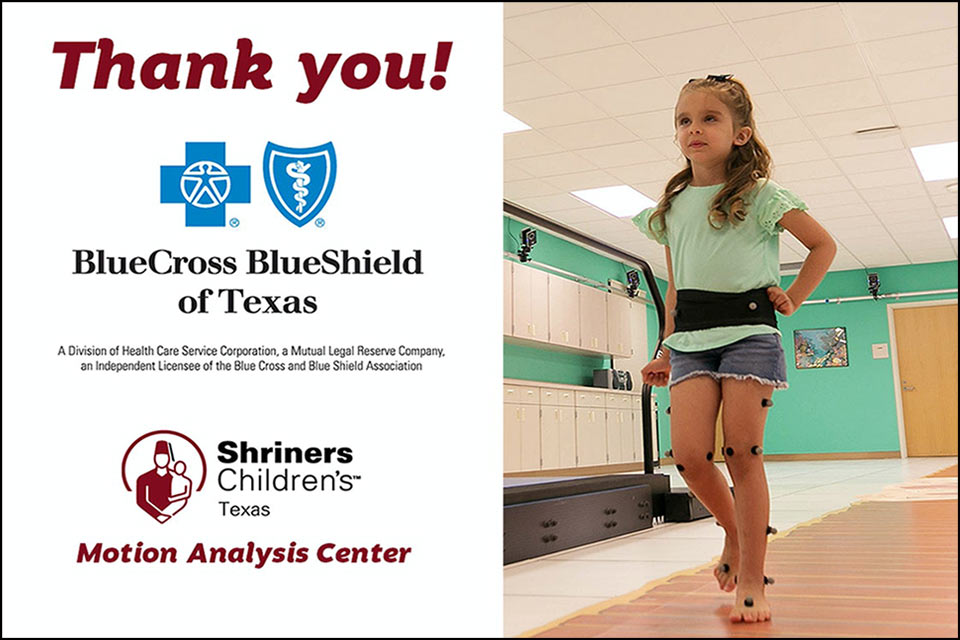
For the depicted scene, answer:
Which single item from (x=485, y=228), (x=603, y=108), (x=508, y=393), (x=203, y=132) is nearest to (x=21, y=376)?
(x=203, y=132)

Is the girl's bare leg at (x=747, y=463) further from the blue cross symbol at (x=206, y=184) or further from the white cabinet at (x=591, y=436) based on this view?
the white cabinet at (x=591, y=436)

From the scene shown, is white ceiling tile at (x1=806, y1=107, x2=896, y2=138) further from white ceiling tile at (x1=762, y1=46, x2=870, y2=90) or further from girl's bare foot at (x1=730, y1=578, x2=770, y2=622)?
girl's bare foot at (x1=730, y1=578, x2=770, y2=622)

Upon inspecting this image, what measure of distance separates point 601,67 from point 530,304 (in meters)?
3.20

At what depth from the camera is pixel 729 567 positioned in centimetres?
180

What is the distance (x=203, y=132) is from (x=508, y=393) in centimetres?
585

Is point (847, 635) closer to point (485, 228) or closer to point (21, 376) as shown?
point (485, 228)

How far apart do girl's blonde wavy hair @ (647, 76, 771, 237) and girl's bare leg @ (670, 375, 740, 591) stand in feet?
1.03

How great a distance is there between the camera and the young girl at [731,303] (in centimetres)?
166

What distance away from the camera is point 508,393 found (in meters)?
7.23

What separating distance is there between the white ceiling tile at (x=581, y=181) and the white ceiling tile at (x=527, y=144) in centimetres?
68

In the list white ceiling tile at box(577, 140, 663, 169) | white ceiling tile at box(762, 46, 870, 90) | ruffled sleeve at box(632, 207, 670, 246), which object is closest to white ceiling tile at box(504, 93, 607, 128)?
white ceiling tile at box(577, 140, 663, 169)

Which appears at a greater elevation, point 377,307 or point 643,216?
point 643,216

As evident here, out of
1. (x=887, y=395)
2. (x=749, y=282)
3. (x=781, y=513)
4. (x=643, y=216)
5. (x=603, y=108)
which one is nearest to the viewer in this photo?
(x=749, y=282)

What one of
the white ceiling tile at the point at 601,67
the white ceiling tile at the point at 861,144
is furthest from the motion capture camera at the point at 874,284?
the white ceiling tile at the point at 601,67
